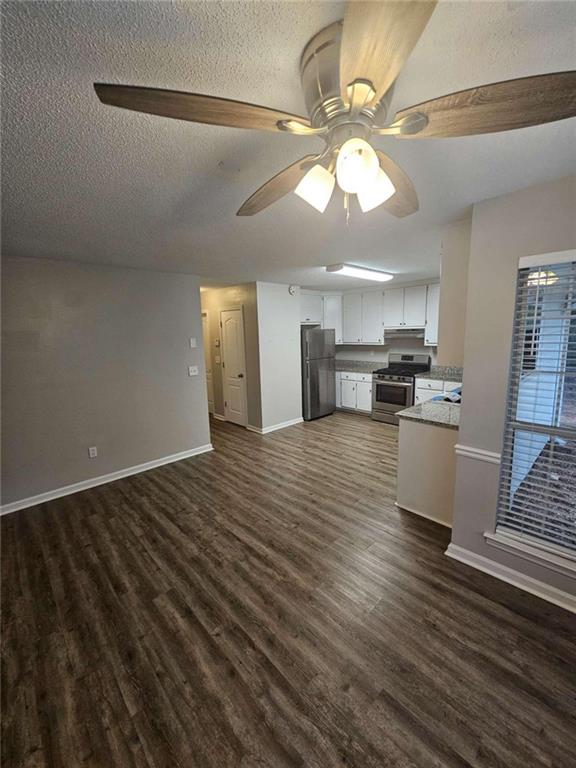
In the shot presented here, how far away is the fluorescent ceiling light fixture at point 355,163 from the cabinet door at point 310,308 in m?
4.79

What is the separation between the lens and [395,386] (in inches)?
205

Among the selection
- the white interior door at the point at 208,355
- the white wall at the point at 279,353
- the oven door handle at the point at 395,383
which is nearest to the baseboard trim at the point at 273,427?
the white wall at the point at 279,353

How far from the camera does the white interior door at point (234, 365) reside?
16.9 feet

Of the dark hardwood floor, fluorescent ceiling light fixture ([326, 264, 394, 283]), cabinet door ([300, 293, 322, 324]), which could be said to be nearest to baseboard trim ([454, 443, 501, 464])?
the dark hardwood floor

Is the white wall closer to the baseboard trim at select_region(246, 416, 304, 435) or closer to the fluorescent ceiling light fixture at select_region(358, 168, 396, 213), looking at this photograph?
the baseboard trim at select_region(246, 416, 304, 435)

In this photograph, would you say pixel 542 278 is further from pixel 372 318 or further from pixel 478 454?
pixel 372 318

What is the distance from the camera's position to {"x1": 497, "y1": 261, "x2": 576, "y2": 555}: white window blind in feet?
5.63

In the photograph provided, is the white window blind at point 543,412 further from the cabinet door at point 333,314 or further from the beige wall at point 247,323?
the cabinet door at point 333,314

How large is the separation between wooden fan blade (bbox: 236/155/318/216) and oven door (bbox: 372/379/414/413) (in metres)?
4.38

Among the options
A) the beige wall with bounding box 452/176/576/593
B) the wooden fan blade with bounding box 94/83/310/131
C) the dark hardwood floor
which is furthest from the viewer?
the beige wall with bounding box 452/176/576/593

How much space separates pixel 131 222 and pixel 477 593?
3.27m

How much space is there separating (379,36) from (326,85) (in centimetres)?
31

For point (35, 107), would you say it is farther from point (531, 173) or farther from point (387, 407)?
point (387, 407)

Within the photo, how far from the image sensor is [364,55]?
0.71 m
